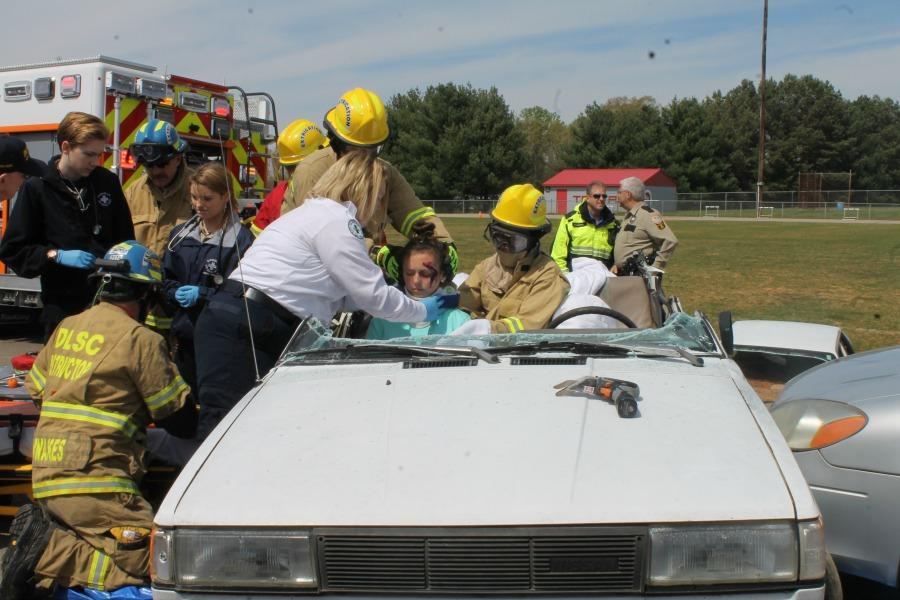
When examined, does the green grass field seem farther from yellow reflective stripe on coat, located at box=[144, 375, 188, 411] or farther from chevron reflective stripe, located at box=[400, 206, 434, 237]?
yellow reflective stripe on coat, located at box=[144, 375, 188, 411]

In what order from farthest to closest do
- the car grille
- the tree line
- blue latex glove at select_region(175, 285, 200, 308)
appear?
1. the tree line
2. blue latex glove at select_region(175, 285, 200, 308)
3. the car grille

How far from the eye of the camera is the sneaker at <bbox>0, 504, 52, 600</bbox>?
342 centimetres

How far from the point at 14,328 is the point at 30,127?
2.77 metres

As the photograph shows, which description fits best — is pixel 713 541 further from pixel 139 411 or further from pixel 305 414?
pixel 139 411

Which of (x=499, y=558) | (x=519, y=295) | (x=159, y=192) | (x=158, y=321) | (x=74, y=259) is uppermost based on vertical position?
(x=159, y=192)

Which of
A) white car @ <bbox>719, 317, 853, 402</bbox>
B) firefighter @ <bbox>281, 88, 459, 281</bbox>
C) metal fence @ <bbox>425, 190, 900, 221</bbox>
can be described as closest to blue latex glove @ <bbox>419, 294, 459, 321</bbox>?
firefighter @ <bbox>281, 88, 459, 281</bbox>

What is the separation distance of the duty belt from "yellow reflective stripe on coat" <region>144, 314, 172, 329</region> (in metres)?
1.26

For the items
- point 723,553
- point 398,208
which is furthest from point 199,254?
point 723,553

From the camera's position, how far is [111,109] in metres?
8.84

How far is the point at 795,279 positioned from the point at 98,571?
1574cm

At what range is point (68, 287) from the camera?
4848 millimetres

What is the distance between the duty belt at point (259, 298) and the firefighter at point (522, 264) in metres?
1.03

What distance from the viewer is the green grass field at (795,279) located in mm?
12023

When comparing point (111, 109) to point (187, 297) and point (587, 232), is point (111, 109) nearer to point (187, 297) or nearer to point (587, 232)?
point (587, 232)
